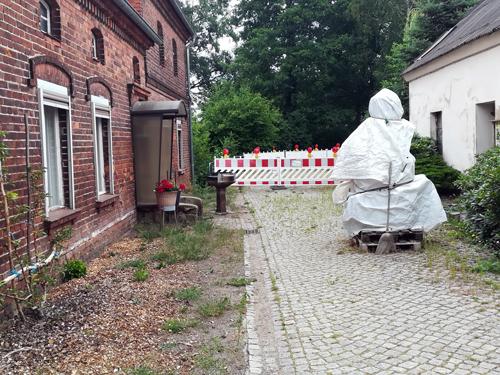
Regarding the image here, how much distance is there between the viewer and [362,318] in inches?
198

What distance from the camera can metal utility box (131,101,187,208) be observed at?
1057 cm

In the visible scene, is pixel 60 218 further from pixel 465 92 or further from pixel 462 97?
pixel 462 97

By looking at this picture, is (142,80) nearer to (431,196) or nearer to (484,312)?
(431,196)

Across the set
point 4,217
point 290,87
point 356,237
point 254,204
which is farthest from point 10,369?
point 290,87

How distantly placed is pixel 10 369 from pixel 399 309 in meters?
3.67

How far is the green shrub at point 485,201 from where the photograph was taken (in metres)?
6.79

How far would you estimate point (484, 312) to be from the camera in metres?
5.01

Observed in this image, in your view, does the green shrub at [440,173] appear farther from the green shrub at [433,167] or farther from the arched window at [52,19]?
the arched window at [52,19]

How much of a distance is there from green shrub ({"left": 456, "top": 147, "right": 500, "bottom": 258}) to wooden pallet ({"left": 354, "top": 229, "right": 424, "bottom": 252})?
754 mm

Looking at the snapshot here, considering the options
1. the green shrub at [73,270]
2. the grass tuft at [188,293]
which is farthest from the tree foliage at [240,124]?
the grass tuft at [188,293]

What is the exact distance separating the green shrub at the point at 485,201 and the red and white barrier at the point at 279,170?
35.5 ft

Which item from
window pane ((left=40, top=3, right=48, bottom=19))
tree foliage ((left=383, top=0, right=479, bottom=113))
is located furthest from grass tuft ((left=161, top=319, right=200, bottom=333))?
tree foliage ((left=383, top=0, right=479, bottom=113))

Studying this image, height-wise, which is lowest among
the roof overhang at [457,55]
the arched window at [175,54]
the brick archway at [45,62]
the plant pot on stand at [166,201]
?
Result: the plant pot on stand at [166,201]

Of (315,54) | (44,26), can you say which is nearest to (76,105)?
(44,26)
